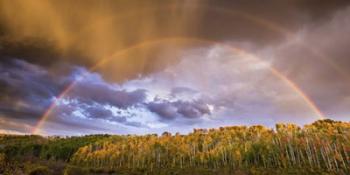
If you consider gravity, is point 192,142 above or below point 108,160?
above

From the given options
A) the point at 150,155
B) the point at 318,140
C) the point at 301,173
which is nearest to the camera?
the point at 301,173

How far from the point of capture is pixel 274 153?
341ft

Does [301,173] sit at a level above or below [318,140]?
below

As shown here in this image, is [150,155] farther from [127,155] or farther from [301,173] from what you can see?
[301,173]

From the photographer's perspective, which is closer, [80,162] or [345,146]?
[345,146]

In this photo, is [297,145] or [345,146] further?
[297,145]

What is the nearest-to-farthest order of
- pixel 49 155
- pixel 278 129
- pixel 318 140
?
1. pixel 318 140
2. pixel 278 129
3. pixel 49 155

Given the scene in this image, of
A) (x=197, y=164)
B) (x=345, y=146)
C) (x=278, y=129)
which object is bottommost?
(x=197, y=164)

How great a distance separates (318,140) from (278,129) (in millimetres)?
37372

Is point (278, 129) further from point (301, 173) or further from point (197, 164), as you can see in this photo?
point (301, 173)

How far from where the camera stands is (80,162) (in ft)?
451

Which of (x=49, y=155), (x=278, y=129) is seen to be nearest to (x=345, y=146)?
(x=278, y=129)

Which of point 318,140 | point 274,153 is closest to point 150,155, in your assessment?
point 274,153

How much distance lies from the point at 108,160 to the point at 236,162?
77145 millimetres
